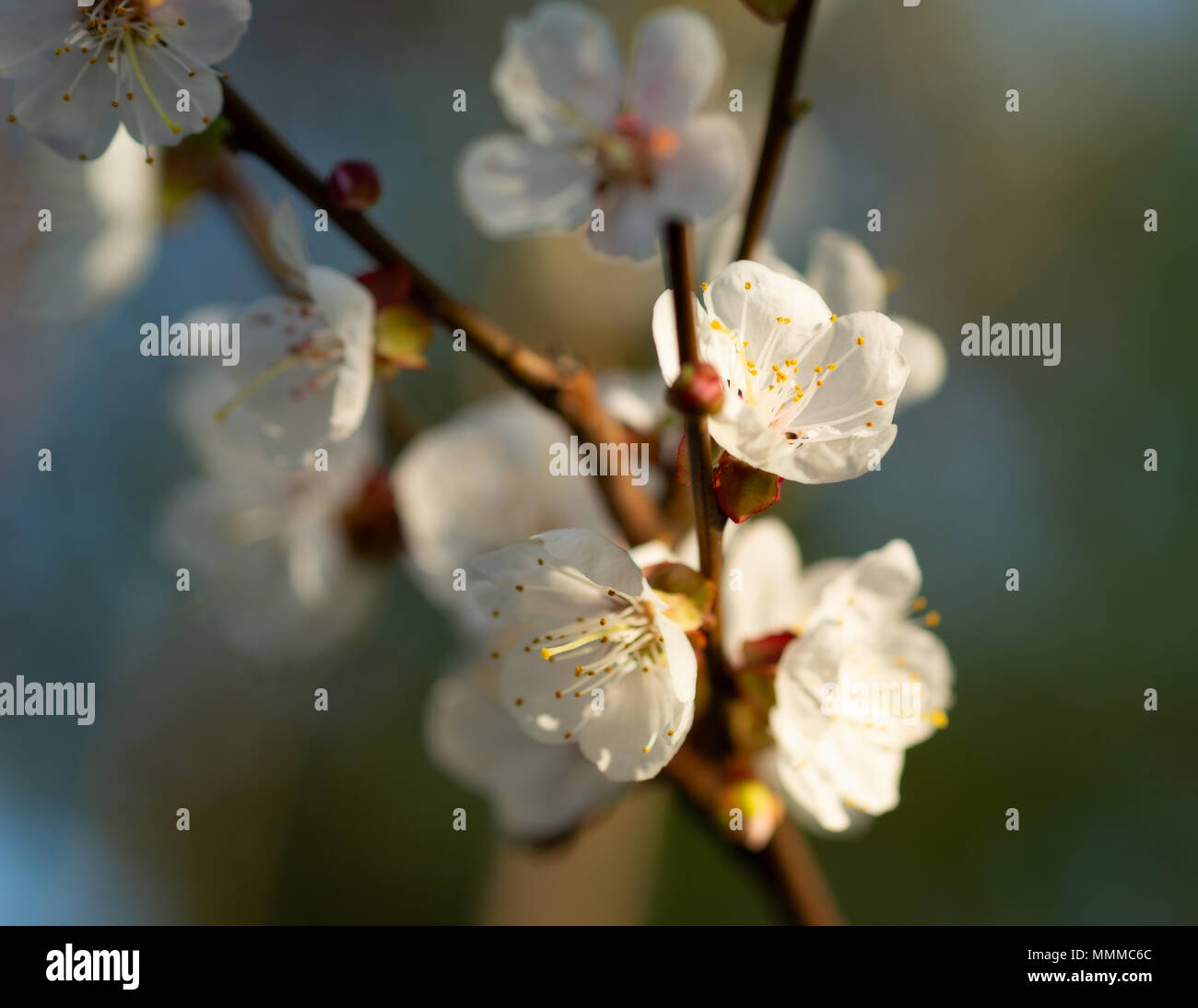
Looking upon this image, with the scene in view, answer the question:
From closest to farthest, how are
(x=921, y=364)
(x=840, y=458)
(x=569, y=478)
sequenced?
(x=840, y=458) → (x=921, y=364) → (x=569, y=478)

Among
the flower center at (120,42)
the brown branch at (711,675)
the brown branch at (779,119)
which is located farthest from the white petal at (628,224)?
the flower center at (120,42)

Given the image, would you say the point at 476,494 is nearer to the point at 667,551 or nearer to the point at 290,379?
the point at 290,379

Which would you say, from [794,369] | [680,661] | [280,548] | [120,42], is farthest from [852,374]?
[280,548]

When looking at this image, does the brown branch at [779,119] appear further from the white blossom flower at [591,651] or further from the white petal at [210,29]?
the white petal at [210,29]

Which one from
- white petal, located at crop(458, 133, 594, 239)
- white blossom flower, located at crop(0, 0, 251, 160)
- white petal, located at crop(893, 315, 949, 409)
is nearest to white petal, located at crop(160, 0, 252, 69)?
white blossom flower, located at crop(0, 0, 251, 160)
